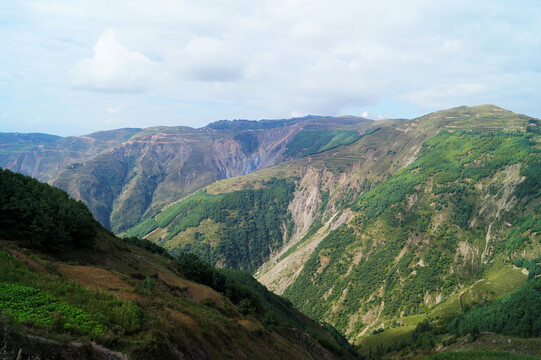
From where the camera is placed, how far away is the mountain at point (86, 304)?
14.4m

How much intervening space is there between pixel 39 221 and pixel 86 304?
20.6m

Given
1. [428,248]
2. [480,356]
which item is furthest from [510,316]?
[480,356]

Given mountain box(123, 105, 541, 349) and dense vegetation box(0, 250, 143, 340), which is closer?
dense vegetation box(0, 250, 143, 340)

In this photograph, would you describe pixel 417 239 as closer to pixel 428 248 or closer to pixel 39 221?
pixel 428 248

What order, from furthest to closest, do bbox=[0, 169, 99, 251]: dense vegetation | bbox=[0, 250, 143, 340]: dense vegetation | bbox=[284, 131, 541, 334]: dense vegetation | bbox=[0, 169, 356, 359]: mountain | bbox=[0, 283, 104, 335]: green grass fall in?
bbox=[284, 131, 541, 334]: dense vegetation < bbox=[0, 169, 99, 251]: dense vegetation < bbox=[0, 250, 143, 340]: dense vegetation < bbox=[0, 283, 104, 335]: green grass < bbox=[0, 169, 356, 359]: mountain

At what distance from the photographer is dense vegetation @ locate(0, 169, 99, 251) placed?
32.7m

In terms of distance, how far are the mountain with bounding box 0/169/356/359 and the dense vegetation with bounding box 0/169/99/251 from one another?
99 millimetres

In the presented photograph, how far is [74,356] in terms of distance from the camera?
13.2 m

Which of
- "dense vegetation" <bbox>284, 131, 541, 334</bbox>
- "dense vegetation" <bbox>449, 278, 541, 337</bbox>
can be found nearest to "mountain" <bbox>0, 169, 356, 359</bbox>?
"dense vegetation" <bbox>449, 278, 541, 337</bbox>

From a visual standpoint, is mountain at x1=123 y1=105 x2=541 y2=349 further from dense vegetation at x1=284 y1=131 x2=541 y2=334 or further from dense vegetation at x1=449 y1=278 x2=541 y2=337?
dense vegetation at x1=449 y1=278 x2=541 y2=337

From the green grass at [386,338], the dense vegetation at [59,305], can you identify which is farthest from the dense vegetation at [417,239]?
the dense vegetation at [59,305]

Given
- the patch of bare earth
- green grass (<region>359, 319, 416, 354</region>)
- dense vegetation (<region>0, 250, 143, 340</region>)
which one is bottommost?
green grass (<region>359, 319, 416, 354</region>)

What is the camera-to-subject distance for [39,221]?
33000 mm

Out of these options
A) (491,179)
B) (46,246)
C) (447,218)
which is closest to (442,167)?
(491,179)
